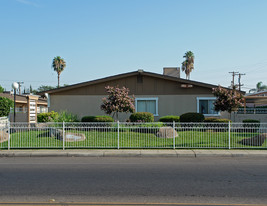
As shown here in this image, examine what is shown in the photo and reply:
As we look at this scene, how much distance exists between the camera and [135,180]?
302 inches

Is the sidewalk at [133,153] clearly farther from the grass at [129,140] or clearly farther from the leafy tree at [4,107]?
the leafy tree at [4,107]

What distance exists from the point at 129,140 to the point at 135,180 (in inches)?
Result: 259

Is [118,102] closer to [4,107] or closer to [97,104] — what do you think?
[97,104]

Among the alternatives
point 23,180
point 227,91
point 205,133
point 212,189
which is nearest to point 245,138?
point 205,133

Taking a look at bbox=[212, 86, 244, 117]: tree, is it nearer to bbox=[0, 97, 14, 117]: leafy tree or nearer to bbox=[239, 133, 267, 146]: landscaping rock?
bbox=[239, 133, 267, 146]: landscaping rock

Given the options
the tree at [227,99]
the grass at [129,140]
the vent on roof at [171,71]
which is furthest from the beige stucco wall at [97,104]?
the grass at [129,140]

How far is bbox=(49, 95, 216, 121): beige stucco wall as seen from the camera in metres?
21.9

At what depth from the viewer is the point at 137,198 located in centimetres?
A: 607

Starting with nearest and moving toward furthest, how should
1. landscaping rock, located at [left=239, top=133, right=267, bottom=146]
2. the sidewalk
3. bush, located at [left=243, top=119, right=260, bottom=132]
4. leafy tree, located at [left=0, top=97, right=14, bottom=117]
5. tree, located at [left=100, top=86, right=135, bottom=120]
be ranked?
the sidewalk
bush, located at [left=243, top=119, right=260, bottom=132]
landscaping rock, located at [left=239, top=133, right=267, bottom=146]
tree, located at [left=100, top=86, right=135, bottom=120]
leafy tree, located at [left=0, top=97, right=14, bottom=117]

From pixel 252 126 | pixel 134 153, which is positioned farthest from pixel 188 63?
pixel 134 153

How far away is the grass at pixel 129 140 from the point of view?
1374 cm

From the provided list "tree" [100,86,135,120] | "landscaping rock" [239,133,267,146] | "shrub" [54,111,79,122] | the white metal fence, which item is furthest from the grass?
"shrub" [54,111,79,122]

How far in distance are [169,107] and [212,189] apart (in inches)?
602

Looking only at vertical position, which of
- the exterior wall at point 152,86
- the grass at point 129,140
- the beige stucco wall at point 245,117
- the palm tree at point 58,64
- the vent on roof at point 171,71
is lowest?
the grass at point 129,140
